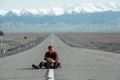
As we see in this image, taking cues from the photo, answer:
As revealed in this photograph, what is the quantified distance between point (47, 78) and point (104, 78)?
2.11 metres

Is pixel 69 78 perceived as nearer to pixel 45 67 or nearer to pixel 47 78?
pixel 47 78

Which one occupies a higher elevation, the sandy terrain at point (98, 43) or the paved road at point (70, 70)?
the paved road at point (70, 70)

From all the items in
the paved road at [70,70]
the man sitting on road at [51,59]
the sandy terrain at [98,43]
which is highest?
the man sitting on road at [51,59]

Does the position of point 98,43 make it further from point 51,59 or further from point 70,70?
point 70,70

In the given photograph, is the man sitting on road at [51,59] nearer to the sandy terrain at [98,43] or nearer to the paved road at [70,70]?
the paved road at [70,70]

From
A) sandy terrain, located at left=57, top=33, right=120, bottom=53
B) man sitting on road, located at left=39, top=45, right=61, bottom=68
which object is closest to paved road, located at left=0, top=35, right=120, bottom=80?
man sitting on road, located at left=39, top=45, right=61, bottom=68

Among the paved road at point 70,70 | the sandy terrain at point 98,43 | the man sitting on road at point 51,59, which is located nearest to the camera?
the paved road at point 70,70

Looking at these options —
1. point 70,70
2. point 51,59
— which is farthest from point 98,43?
point 70,70

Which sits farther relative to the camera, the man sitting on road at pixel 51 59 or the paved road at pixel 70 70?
the man sitting on road at pixel 51 59

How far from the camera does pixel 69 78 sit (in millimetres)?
15773

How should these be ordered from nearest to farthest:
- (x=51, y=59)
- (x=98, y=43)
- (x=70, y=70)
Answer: (x=70, y=70), (x=51, y=59), (x=98, y=43)

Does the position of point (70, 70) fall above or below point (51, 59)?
below

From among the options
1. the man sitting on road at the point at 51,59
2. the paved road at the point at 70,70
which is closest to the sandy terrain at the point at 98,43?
the paved road at the point at 70,70

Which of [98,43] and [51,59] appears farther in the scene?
[98,43]
